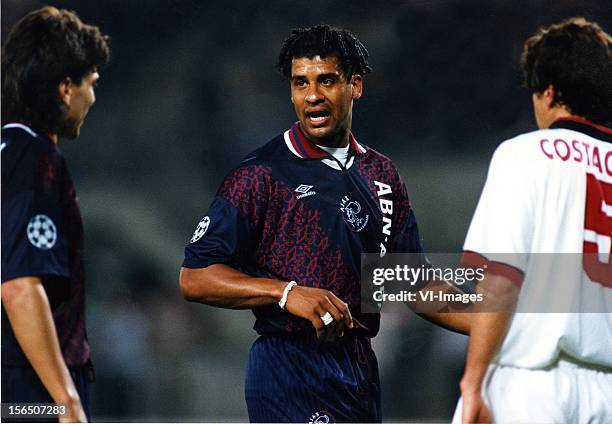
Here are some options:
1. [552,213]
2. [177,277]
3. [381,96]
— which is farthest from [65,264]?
[552,213]

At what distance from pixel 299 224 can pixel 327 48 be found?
0.70 metres

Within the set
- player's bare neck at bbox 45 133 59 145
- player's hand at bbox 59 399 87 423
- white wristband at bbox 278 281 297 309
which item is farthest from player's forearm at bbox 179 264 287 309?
player's bare neck at bbox 45 133 59 145

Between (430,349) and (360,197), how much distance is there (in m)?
0.78

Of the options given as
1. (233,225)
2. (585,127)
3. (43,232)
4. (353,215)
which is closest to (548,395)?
(585,127)

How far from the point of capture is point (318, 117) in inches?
158

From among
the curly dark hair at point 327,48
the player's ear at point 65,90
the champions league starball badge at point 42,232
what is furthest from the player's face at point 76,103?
the curly dark hair at point 327,48

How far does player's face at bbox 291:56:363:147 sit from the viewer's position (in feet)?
13.1

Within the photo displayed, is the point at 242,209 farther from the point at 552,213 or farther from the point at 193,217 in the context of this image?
the point at 552,213

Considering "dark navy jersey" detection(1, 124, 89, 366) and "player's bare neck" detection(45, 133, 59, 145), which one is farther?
"player's bare neck" detection(45, 133, 59, 145)

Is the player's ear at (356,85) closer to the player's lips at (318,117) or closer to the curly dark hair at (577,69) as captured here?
the player's lips at (318,117)

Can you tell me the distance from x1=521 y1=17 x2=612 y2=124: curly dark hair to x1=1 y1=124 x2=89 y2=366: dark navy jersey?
5.92 feet

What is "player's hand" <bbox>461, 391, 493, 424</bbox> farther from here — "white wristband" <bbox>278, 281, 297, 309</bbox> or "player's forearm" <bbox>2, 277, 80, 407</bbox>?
"player's forearm" <bbox>2, 277, 80, 407</bbox>

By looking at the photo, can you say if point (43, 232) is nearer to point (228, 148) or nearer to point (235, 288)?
point (235, 288)

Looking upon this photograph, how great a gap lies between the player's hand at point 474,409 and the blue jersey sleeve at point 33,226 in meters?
1.53
